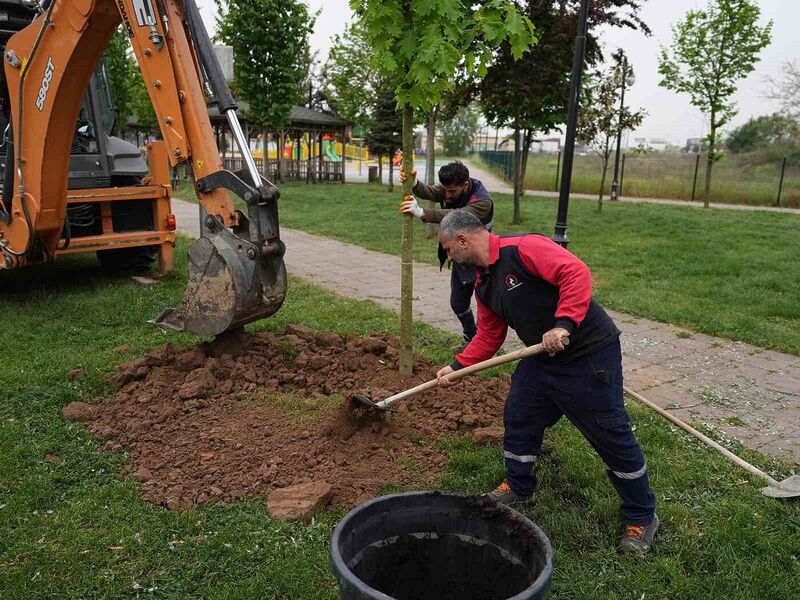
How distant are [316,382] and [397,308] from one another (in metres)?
2.76

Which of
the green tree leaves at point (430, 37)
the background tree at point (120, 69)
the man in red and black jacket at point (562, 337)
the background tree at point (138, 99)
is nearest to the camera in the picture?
the man in red and black jacket at point (562, 337)

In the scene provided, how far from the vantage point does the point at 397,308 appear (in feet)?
25.6

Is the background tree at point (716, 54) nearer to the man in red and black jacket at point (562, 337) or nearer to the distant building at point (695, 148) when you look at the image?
the distant building at point (695, 148)

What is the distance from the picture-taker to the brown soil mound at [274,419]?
392cm

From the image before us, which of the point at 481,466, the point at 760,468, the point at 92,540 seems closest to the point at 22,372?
the point at 92,540

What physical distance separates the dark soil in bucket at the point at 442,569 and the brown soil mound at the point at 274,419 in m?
0.89

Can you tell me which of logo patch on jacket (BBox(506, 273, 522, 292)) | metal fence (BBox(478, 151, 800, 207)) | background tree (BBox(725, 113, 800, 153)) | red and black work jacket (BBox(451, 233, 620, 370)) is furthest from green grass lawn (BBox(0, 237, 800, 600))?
background tree (BBox(725, 113, 800, 153))

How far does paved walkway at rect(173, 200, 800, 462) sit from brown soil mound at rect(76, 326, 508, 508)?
4.70ft

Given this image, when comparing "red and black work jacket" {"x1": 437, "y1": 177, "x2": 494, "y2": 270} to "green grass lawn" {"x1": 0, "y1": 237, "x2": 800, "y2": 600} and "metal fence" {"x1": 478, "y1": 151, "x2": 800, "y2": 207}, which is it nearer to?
"green grass lawn" {"x1": 0, "y1": 237, "x2": 800, "y2": 600}

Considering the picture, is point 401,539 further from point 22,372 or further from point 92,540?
point 22,372

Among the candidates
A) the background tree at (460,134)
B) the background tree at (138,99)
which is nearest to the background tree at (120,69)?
the background tree at (138,99)

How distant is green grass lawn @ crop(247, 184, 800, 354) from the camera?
760 cm

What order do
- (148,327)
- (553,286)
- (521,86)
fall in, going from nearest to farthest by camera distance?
(553,286)
(148,327)
(521,86)

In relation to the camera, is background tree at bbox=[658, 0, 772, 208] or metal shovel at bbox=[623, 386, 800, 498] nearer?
metal shovel at bbox=[623, 386, 800, 498]
